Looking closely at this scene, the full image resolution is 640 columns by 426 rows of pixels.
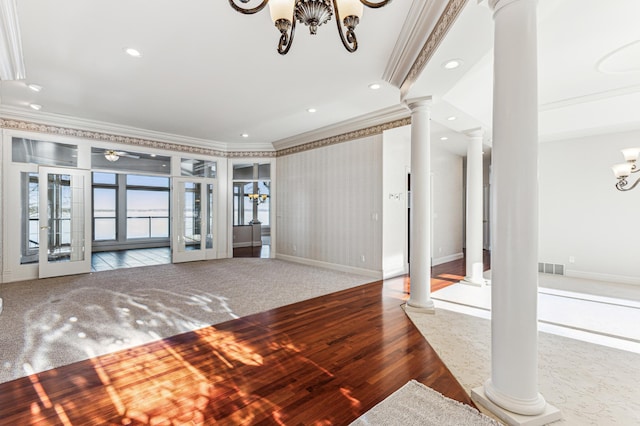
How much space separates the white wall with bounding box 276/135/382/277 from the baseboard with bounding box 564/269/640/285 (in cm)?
375

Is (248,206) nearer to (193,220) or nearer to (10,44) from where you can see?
(193,220)

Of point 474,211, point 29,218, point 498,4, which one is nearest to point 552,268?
point 474,211

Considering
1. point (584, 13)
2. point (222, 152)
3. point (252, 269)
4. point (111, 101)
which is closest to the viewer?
point (584, 13)

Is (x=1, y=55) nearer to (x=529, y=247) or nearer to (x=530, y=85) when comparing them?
(x=530, y=85)

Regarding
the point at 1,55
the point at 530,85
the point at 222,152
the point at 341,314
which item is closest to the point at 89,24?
the point at 1,55

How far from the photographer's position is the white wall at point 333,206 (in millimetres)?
5793

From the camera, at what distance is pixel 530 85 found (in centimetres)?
179

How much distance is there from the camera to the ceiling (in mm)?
2641

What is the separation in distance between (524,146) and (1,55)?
16.2ft

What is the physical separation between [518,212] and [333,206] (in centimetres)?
479

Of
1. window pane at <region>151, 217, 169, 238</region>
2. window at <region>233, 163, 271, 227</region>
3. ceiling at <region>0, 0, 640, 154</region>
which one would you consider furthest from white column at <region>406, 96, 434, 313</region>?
window pane at <region>151, 217, 169, 238</region>

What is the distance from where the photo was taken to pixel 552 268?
6023 mm

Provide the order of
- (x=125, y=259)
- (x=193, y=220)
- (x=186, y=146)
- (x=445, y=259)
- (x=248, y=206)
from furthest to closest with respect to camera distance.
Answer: (x=248, y=206), (x=125, y=259), (x=445, y=259), (x=193, y=220), (x=186, y=146)

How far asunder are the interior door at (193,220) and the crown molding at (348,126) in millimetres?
2219
